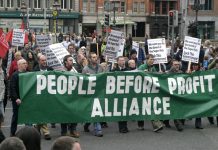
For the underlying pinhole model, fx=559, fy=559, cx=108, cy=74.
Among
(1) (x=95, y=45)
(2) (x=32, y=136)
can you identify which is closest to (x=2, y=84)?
(2) (x=32, y=136)

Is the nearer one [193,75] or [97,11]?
[193,75]

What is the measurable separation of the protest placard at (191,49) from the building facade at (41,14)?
214ft

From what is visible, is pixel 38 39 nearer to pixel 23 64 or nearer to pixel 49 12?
pixel 23 64

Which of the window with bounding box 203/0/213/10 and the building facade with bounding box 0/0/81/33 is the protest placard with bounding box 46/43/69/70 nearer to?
the building facade with bounding box 0/0/81/33

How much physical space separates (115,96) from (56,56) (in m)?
1.92

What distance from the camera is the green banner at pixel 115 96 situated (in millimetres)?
11336

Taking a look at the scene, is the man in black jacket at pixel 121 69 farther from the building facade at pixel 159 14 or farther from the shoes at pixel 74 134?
the building facade at pixel 159 14

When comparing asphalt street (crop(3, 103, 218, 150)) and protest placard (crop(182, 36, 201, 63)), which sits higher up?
protest placard (crop(182, 36, 201, 63))

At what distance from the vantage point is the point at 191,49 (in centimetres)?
1430

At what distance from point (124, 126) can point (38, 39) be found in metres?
8.14

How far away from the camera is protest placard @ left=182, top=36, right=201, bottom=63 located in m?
14.2

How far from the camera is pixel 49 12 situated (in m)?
80.7

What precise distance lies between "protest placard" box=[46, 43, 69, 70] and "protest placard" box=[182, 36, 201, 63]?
10.3 ft

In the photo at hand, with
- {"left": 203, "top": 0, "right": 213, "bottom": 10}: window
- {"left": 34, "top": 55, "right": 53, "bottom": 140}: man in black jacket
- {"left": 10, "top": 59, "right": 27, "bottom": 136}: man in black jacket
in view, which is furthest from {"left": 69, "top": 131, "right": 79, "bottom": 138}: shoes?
{"left": 203, "top": 0, "right": 213, "bottom": 10}: window
